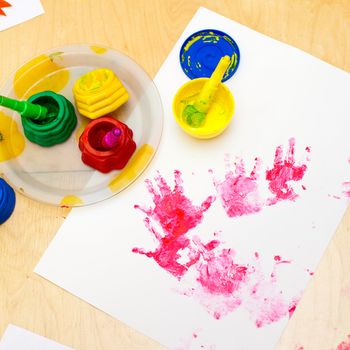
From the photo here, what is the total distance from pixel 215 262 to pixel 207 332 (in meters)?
0.11

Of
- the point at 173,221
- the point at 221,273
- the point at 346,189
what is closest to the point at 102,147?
the point at 173,221

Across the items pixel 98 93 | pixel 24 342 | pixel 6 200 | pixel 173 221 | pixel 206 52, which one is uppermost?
pixel 206 52

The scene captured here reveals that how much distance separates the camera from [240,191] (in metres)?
0.75

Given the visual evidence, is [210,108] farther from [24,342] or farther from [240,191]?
[24,342]

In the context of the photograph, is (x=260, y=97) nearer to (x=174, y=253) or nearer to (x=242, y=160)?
(x=242, y=160)

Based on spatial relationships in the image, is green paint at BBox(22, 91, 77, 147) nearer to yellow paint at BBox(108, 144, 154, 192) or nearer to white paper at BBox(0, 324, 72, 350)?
yellow paint at BBox(108, 144, 154, 192)

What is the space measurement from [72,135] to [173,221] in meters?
0.23

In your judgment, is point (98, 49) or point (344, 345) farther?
point (98, 49)

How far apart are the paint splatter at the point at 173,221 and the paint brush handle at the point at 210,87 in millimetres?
117

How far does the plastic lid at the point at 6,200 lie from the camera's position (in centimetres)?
72

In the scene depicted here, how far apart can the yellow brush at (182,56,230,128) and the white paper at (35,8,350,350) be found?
4 centimetres

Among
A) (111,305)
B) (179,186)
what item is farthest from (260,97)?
(111,305)

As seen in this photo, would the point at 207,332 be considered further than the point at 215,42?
No

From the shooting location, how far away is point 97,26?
0.82 meters
